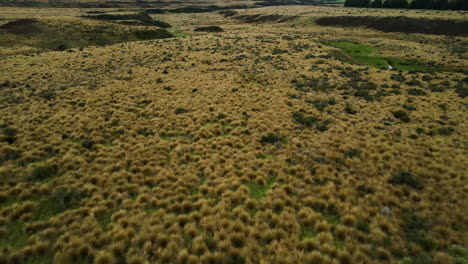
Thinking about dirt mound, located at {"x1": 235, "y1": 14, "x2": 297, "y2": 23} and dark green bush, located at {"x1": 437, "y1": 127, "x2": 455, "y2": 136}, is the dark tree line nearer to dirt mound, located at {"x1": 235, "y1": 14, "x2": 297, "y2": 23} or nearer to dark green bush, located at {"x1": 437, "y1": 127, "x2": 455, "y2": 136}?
dirt mound, located at {"x1": 235, "y1": 14, "x2": 297, "y2": 23}

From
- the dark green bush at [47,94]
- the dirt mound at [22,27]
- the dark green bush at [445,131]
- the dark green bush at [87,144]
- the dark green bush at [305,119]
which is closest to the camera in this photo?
the dark green bush at [87,144]

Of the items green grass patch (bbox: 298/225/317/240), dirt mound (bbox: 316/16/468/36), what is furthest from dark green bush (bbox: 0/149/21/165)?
dirt mound (bbox: 316/16/468/36)

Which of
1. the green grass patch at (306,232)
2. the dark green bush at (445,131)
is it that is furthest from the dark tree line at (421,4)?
the green grass patch at (306,232)

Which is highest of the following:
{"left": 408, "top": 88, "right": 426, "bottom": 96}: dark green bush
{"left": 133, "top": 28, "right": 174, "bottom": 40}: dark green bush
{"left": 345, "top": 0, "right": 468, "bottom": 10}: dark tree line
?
{"left": 345, "top": 0, "right": 468, "bottom": 10}: dark tree line

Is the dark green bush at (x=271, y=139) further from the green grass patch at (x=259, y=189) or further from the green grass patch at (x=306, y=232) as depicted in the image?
the green grass patch at (x=306, y=232)

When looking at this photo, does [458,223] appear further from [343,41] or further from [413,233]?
[343,41]

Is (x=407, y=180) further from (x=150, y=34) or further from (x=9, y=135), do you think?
(x=150, y=34)

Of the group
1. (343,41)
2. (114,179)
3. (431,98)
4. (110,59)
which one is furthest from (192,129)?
(343,41)
